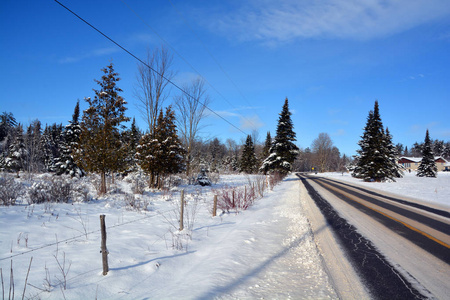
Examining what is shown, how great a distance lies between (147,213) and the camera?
347 inches

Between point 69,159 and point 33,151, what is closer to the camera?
point 69,159

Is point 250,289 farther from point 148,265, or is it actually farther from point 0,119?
point 0,119

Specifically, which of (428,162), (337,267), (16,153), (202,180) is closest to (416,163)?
(428,162)

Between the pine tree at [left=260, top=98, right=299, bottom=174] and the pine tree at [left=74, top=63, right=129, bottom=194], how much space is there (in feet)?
71.0

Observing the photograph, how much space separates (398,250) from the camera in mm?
4703

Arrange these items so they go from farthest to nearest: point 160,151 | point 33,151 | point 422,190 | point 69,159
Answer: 1. point 33,151
2. point 69,159
3. point 422,190
4. point 160,151

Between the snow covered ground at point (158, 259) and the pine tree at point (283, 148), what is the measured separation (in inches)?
953

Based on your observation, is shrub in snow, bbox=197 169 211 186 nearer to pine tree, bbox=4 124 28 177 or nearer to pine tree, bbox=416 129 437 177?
pine tree, bbox=4 124 28 177

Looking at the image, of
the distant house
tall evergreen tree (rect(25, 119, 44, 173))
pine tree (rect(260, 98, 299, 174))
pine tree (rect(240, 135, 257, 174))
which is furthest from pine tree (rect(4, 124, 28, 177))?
the distant house

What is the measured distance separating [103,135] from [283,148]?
940 inches

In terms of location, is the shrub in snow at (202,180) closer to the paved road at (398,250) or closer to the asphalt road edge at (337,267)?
the paved road at (398,250)

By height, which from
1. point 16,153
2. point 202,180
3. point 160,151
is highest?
point 16,153

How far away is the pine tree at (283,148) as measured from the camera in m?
31.0

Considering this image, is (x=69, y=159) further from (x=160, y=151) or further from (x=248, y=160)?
(x=248, y=160)
